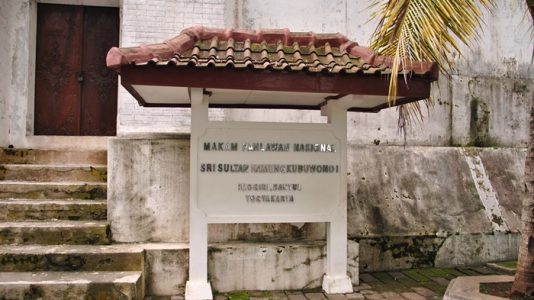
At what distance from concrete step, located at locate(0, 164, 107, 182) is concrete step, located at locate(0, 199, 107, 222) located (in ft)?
2.04

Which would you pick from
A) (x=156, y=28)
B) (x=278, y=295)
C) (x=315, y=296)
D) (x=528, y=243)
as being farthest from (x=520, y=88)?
(x=156, y=28)

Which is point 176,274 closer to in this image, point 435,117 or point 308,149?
point 308,149

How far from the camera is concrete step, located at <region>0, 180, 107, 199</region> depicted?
19.6 feet

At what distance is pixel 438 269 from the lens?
6.23 meters

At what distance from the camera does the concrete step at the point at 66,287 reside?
4.48 metres

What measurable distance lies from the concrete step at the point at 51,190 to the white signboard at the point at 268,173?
1841 millimetres

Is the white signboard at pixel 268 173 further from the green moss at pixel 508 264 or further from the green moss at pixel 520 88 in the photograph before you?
the green moss at pixel 520 88

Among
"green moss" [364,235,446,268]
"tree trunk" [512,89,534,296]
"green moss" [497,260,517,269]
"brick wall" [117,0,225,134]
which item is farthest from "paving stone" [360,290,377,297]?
"brick wall" [117,0,225,134]

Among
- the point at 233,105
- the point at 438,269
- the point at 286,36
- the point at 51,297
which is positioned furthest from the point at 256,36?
the point at 438,269

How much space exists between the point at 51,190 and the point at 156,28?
2.72 meters

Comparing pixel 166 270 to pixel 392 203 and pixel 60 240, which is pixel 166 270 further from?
pixel 392 203

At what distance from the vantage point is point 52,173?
21.1 ft

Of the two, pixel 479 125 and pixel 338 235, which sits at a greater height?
pixel 479 125

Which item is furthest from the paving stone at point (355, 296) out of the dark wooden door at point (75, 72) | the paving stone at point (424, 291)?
the dark wooden door at point (75, 72)
